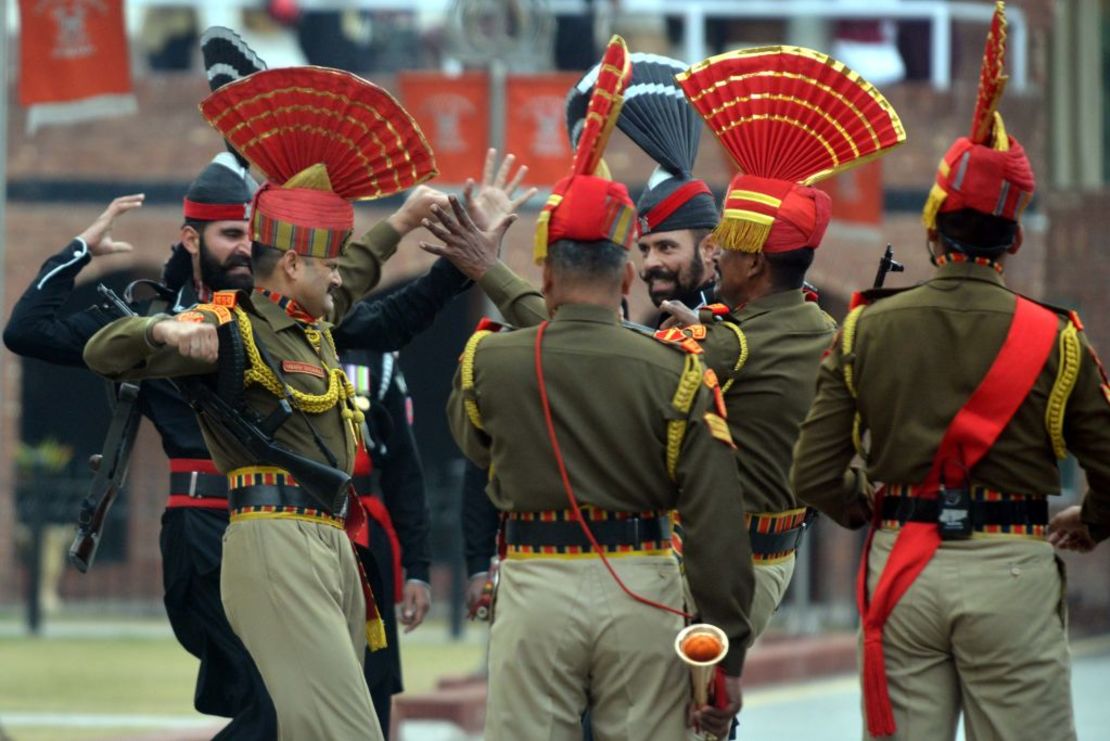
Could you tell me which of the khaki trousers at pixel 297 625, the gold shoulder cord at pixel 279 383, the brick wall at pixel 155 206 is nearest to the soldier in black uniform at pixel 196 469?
the gold shoulder cord at pixel 279 383

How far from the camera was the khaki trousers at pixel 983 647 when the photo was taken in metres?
6.14

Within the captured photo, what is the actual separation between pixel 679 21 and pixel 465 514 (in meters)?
15.0

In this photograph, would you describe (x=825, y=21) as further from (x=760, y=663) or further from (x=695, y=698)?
(x=695, y=698)

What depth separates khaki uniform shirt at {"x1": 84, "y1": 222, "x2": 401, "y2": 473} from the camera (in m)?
6.89

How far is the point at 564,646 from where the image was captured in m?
6.11

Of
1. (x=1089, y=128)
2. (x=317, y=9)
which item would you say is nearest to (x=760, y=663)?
(x=317, y=9)

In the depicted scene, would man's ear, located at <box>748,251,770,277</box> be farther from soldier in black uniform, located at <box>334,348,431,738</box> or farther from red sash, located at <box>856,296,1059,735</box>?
soldier in black uniform, located at <box>334,348,431,738</box>

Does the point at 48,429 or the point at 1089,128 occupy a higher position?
the point at 1089,128

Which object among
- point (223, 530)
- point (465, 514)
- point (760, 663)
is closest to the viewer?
point (223, 530)

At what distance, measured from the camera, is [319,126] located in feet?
24.2

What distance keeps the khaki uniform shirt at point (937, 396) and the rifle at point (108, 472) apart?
2649 millimetres

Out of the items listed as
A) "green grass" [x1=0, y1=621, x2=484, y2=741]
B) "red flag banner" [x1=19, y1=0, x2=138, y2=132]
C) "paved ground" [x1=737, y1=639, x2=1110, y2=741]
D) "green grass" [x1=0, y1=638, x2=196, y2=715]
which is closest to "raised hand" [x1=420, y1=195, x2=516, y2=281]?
"green grass" [x1=0, y1=621, x2=484, y2=741]

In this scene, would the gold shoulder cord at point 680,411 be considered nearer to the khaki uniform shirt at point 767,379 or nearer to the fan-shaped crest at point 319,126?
the khaki uniform shirt at point 767,379

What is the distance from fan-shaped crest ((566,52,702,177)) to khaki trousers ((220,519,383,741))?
177 centimetres
